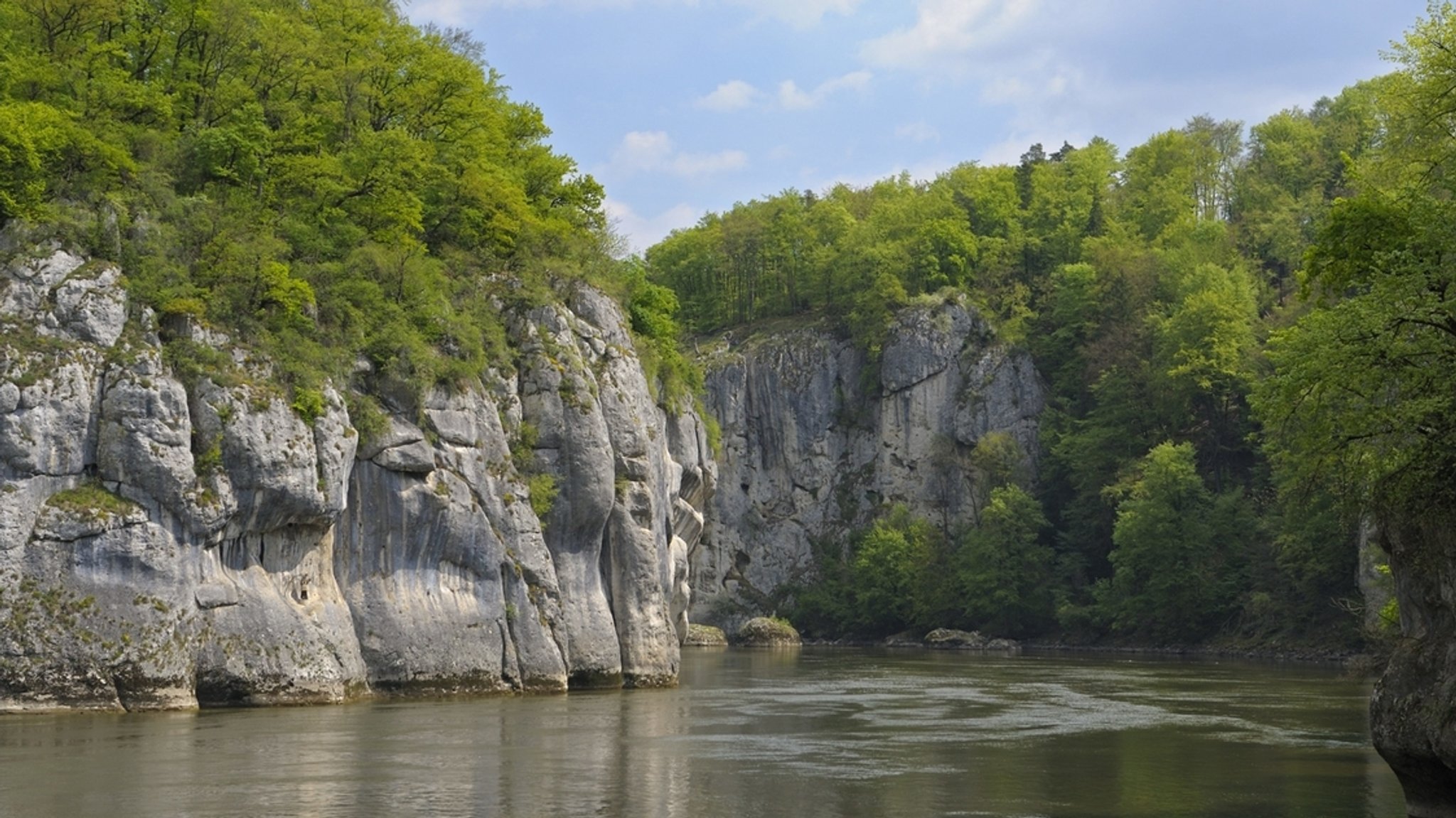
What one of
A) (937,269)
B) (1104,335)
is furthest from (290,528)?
(937,269)

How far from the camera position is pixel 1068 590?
10131cm

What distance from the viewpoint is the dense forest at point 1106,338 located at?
3469 inches

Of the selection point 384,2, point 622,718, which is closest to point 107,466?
point 622,718

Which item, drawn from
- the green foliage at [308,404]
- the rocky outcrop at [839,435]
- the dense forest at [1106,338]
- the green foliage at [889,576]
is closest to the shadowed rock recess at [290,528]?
the green foliage at [308,404]

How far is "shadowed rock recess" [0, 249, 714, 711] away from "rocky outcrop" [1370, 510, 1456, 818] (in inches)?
1114

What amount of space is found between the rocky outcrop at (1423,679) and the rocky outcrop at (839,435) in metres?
89.3

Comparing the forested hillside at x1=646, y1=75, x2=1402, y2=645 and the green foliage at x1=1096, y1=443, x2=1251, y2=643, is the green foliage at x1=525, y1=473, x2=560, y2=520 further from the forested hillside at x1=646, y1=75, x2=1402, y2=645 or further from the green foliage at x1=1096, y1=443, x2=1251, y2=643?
the green foliage at x1=1096, y1=443, x2=1251, y2=643

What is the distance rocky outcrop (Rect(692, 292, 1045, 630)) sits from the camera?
378ft

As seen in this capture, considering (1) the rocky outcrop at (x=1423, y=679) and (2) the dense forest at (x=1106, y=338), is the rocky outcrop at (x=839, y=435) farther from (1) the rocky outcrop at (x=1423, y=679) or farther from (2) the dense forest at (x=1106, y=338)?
(1) the rocky outcrop at (x=1423, y=679)

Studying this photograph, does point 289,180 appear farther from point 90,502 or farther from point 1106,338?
point 1106,338

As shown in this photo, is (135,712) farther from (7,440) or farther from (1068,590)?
(1068,590)

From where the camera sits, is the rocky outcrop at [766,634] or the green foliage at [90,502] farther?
the rocky outcrop at [766,634]

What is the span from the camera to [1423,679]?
2161 centimetres

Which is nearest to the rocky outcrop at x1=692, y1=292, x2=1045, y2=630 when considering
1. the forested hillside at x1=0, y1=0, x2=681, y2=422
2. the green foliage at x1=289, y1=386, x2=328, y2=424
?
the forested hillside at x1=0, y1=0, x2=681, y2=422
